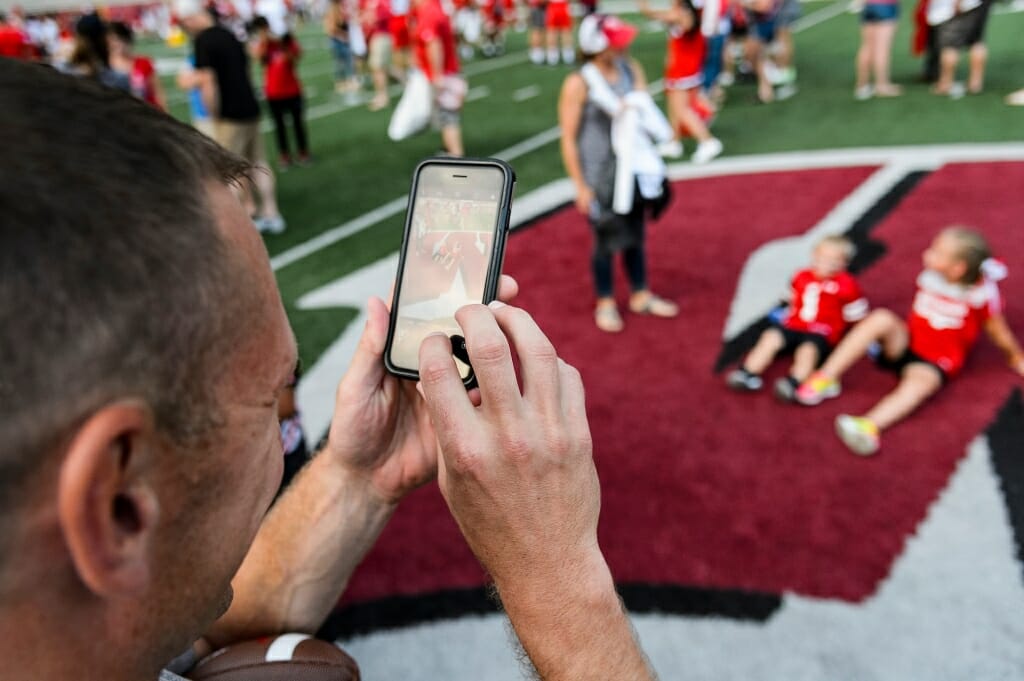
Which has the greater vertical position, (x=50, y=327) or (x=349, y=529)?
(x=50, y=327)

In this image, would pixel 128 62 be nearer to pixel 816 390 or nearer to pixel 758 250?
pixel 758 250

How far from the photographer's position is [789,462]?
11.0 ft

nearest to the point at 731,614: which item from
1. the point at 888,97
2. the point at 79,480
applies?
the point at 79,480

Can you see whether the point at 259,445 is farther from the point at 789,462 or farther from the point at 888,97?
the point at 888,97

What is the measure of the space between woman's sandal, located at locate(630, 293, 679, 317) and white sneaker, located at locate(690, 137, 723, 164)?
3.44m

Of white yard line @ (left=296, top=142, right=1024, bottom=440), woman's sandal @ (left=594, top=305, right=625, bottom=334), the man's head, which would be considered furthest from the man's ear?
woman's sandal @ (left=594, top=305, right=625, bottom=334)

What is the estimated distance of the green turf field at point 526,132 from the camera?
6.37m

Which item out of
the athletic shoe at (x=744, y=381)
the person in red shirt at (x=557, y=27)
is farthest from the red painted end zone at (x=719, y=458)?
the person in red shirt at (x=557, y=27)

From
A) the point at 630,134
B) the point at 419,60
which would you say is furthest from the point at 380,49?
the point at 630,134

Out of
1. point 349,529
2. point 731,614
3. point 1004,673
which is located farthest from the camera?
point 731,614

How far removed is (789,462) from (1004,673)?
1164mm

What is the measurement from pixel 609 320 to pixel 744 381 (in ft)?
3.43

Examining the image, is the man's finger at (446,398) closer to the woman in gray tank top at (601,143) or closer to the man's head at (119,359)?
the man's head at (119,359)

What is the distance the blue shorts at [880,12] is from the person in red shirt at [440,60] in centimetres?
488
